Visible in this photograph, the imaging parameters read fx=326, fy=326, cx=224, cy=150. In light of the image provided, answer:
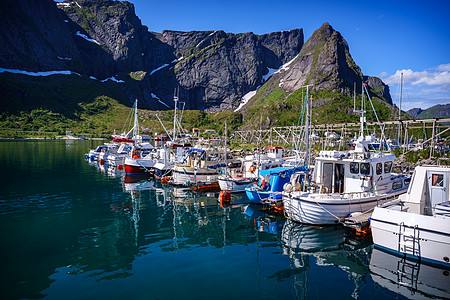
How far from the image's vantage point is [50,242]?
22641mm

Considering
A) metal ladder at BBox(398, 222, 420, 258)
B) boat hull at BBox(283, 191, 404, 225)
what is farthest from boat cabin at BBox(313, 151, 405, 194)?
metal ladder at BBox(398, 222, 420, 258)

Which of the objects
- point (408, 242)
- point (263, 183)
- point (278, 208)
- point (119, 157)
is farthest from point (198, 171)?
point (119, 157)

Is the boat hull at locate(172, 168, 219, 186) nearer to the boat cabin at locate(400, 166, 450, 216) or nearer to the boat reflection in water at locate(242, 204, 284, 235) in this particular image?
the boat reflection in water at locate(242, 204, 284, 235)

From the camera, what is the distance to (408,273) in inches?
700

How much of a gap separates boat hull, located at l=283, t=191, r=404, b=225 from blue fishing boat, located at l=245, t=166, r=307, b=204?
363cm

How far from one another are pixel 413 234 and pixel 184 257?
44.5 feet

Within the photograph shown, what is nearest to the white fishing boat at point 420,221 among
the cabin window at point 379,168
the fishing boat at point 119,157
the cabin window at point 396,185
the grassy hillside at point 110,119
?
the cabin window at point 379,168

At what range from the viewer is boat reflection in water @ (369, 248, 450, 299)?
626 inches

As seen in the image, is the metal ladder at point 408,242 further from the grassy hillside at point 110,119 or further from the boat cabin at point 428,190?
the grassy hillside at point 110,119

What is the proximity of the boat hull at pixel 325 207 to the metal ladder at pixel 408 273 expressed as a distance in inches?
244

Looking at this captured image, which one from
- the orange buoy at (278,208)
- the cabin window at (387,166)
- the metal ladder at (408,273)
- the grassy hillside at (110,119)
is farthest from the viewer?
the grassy hillside at (110,119)

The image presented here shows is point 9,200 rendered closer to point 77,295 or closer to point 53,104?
point 77,295

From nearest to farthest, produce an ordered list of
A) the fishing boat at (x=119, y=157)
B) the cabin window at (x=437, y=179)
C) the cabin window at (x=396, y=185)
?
the cabin window at (x=437, y=179) → the cabin window at (x=396, y=185) → the fishing boat at (x=119, y=157)

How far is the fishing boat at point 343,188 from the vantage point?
2512 centimetres
